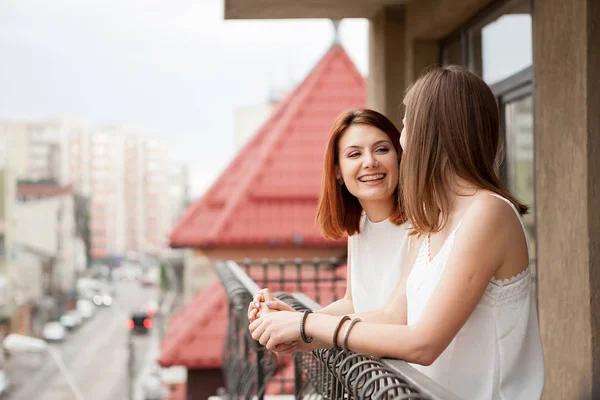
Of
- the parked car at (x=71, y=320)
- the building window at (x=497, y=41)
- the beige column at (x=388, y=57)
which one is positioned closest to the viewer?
the building window at (x=497, y=41)

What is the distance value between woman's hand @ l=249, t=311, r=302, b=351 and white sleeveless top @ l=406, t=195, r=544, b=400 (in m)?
0.37

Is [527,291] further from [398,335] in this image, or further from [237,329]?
[237,329]

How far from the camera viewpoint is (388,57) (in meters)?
Answer: 6.54

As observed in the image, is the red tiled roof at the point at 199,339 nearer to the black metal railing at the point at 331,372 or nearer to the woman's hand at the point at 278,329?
the black metal railing at the point at 331,372

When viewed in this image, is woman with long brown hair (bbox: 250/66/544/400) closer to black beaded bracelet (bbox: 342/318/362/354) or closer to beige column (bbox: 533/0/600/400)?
black beaded bracelet (bbox: 342/318/362/354)

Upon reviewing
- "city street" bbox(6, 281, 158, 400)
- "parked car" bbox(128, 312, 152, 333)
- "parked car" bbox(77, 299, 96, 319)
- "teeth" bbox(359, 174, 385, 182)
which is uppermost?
"teeth" bbox(359, 174, 385, 182)

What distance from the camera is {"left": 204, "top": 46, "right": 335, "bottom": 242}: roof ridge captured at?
12.1 meters

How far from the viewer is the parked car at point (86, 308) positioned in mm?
98231

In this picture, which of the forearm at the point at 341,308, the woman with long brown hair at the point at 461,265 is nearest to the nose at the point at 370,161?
the forearm at the point at 341,308

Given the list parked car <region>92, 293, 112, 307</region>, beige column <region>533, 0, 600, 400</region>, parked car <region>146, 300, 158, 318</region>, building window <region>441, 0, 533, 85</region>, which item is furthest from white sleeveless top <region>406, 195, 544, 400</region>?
parked car <region>92, 293, 112, 307</region>

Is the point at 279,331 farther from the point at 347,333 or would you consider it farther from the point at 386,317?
the point at 386,317

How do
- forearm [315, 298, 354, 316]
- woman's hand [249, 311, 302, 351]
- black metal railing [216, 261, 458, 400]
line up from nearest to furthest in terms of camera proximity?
black metal railing [216, 261, 458, 400], woman's hand [249, 311, 302, 351], forearm [315, 298, 354, 316]

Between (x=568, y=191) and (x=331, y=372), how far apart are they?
1.74 metres

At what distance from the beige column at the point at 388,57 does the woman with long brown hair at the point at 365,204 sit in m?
3.71
